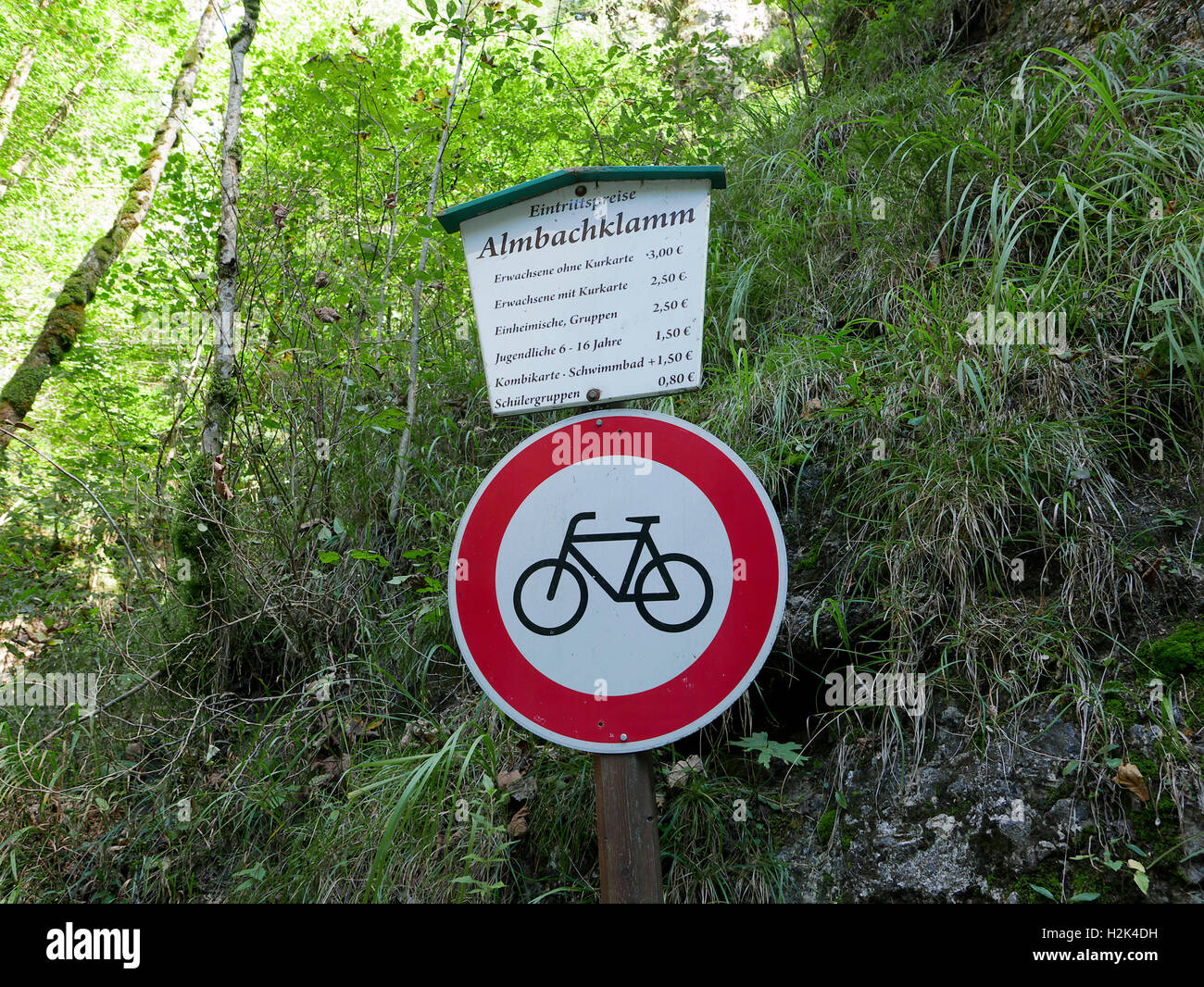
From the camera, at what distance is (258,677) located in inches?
142

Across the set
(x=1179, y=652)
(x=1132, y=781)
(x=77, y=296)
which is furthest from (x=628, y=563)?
(x=77, y=296)

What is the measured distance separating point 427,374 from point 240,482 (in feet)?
3.91

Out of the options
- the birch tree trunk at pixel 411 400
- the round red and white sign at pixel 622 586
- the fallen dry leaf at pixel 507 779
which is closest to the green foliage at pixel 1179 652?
the round red and white sign at pixel 622 586

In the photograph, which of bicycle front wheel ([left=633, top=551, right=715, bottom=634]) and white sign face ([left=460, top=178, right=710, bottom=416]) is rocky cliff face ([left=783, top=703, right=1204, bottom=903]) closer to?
bicycle front wheel ([left=633, top=551, right=715, bottom=634])

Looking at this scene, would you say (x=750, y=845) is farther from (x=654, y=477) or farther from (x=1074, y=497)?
(x=1074, y=497)

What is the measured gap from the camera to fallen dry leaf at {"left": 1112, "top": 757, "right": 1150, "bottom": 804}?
1922 mm

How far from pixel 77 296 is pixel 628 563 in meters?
9.03

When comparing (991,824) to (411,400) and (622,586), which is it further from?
(411,400)

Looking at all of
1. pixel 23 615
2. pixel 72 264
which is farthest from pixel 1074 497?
pixel 72 264

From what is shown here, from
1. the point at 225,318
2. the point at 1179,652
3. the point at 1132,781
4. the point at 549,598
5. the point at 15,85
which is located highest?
the point at 15,85

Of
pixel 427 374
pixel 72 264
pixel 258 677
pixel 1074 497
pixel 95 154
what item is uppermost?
pixel 95 154

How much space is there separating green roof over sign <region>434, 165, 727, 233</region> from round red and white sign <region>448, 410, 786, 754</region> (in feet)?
1.78

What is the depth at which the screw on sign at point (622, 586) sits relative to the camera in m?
1.53

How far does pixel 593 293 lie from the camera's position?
1718 mm
